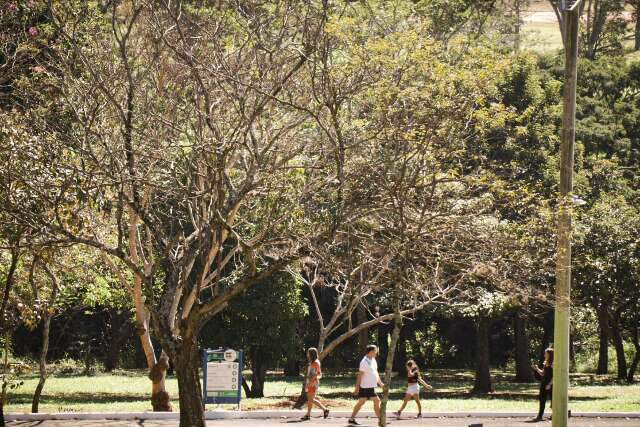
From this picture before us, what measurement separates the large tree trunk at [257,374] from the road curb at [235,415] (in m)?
8.02

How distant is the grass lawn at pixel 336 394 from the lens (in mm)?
24203

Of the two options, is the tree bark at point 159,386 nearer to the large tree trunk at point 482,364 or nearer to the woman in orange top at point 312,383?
the woman in orange top at point 312,383

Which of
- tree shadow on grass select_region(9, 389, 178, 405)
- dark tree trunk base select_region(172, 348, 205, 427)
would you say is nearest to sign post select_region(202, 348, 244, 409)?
dark tree trunk base select_region(172, 348, 205, 427)

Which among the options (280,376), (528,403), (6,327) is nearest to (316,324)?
(280,376)

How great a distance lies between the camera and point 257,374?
30.0m

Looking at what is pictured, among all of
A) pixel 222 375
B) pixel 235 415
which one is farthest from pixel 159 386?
pixel 235 415

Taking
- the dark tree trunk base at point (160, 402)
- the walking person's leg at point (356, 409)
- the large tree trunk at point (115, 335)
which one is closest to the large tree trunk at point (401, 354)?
the large tree trunk at point (115, 335)

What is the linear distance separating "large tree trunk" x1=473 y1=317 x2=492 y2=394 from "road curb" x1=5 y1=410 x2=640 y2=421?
10.7m

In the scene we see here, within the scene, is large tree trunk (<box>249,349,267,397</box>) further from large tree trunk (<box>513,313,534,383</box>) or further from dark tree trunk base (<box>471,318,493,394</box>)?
large tree trunk (<box>513,313,534,383</box>)

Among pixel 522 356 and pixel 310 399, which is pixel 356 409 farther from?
pixel 522 356

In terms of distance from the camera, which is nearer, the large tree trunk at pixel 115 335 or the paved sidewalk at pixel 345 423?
the paved sidewalk at pixel 345 423

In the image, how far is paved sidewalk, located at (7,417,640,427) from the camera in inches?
757

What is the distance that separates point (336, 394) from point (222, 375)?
1049 centimetres

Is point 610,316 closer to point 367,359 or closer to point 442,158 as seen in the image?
point 367,359
